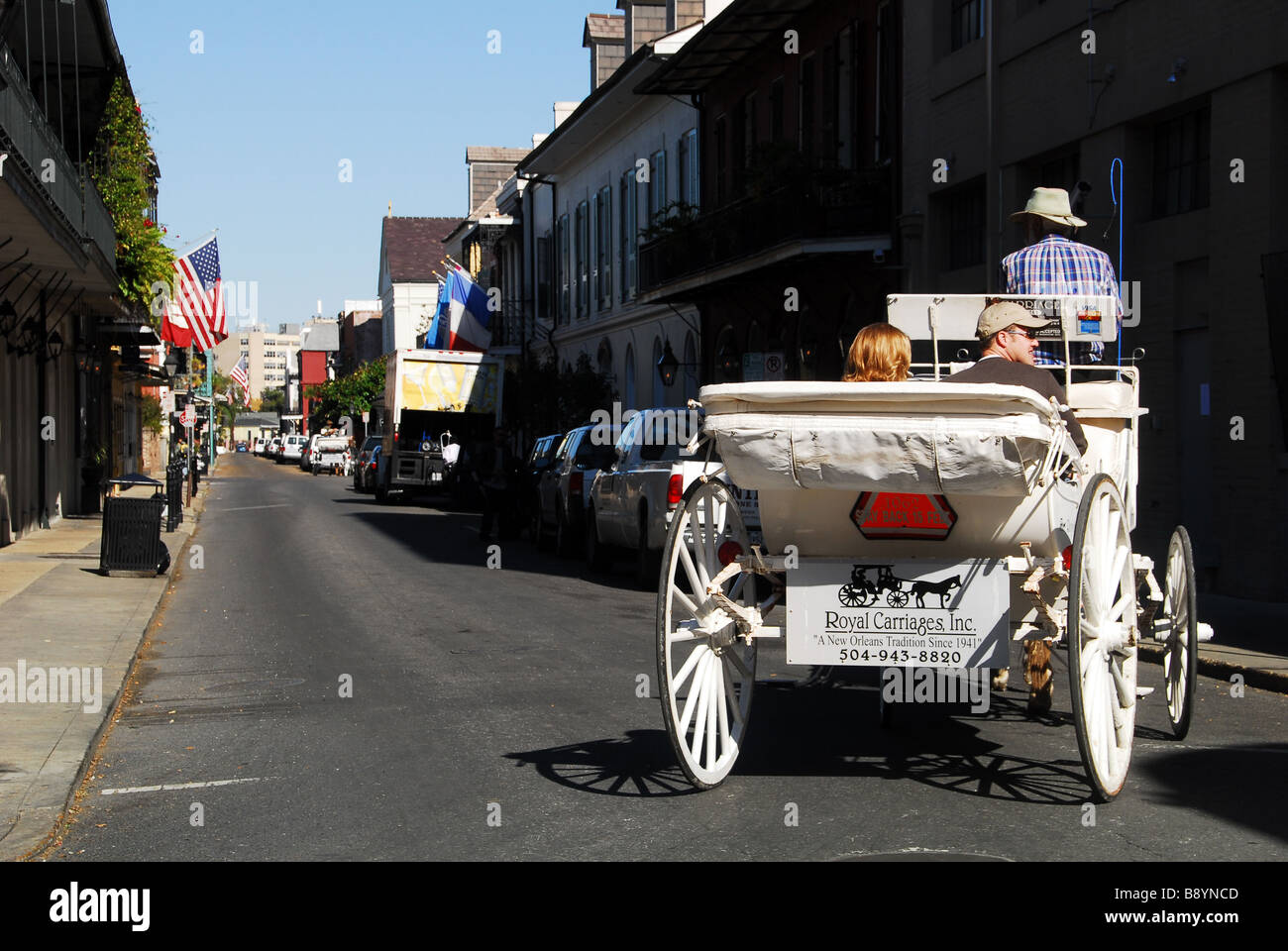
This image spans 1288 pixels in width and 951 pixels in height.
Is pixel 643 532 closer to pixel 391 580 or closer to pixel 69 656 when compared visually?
pixel 391 580

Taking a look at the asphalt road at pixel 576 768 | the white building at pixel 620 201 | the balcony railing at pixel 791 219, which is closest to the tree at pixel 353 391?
the white building at pixel 620 201

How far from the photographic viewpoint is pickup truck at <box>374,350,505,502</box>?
38.6 metres

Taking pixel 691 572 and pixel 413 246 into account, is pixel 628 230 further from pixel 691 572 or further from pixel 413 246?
pixel 413 246

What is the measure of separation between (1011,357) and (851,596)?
65.8 inches

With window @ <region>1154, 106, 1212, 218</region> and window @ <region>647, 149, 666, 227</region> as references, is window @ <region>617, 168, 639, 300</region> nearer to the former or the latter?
window @ <region>647, 149, 666, 227</region>

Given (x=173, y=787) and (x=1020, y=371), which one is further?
(x=173, y=787)

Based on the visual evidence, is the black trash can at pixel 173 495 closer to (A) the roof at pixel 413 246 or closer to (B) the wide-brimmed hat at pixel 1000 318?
(B) the wide-brimmed hat at pixel 1000 318

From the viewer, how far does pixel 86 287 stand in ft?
87.8

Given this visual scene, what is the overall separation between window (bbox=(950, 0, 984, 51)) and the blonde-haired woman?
50.7 feet

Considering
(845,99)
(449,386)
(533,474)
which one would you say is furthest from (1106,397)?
(449,386)

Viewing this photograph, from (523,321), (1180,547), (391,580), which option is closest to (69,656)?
(391,580)

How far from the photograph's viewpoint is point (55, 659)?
10758 mm

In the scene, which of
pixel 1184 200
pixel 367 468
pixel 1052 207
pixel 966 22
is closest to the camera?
pixel 1052 207
